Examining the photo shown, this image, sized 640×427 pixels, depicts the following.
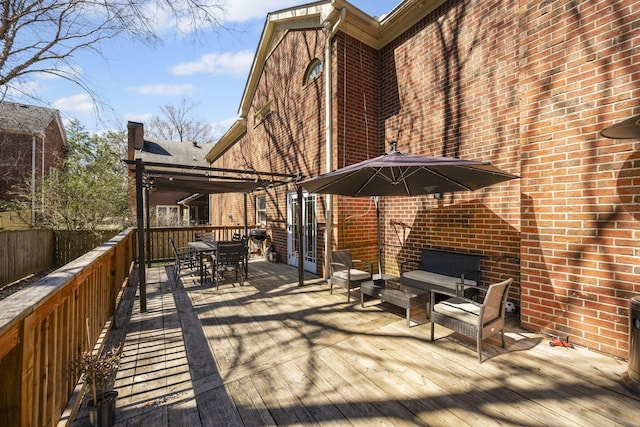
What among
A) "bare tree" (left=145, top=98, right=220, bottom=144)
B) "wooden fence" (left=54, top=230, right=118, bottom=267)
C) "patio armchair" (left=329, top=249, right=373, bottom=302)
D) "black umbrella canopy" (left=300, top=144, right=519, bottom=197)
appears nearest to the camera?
"black umbrella canopy" (left=300, top=144, right=519, bottom=197)

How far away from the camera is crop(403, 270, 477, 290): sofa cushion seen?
422 centimetres

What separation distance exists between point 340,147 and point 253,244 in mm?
5972

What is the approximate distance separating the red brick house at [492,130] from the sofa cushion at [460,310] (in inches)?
38.7

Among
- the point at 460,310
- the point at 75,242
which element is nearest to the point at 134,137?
the point at 75,242

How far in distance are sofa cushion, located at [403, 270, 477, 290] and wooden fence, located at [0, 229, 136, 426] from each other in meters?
4.37

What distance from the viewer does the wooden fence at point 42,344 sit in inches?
52.0

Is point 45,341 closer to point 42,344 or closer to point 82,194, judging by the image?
point 42,344

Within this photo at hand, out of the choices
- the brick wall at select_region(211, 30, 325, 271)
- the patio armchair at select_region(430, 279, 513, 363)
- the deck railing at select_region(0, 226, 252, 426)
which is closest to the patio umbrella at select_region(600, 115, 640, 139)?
the patio armchair at select_region(430, 279, 513, 363)

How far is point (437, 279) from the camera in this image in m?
4.48

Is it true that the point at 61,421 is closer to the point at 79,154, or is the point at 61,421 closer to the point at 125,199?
the point at 125,199

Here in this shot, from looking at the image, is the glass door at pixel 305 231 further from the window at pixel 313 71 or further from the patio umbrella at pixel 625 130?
the patio umbrella at pixel 625 130

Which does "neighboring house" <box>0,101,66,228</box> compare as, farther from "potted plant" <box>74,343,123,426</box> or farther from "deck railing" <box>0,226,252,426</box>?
"potted plant" <box>74,343,123,426</box>

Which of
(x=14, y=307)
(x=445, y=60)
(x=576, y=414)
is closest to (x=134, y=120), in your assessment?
(x=445, y=60)

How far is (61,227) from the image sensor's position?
35.0ft
